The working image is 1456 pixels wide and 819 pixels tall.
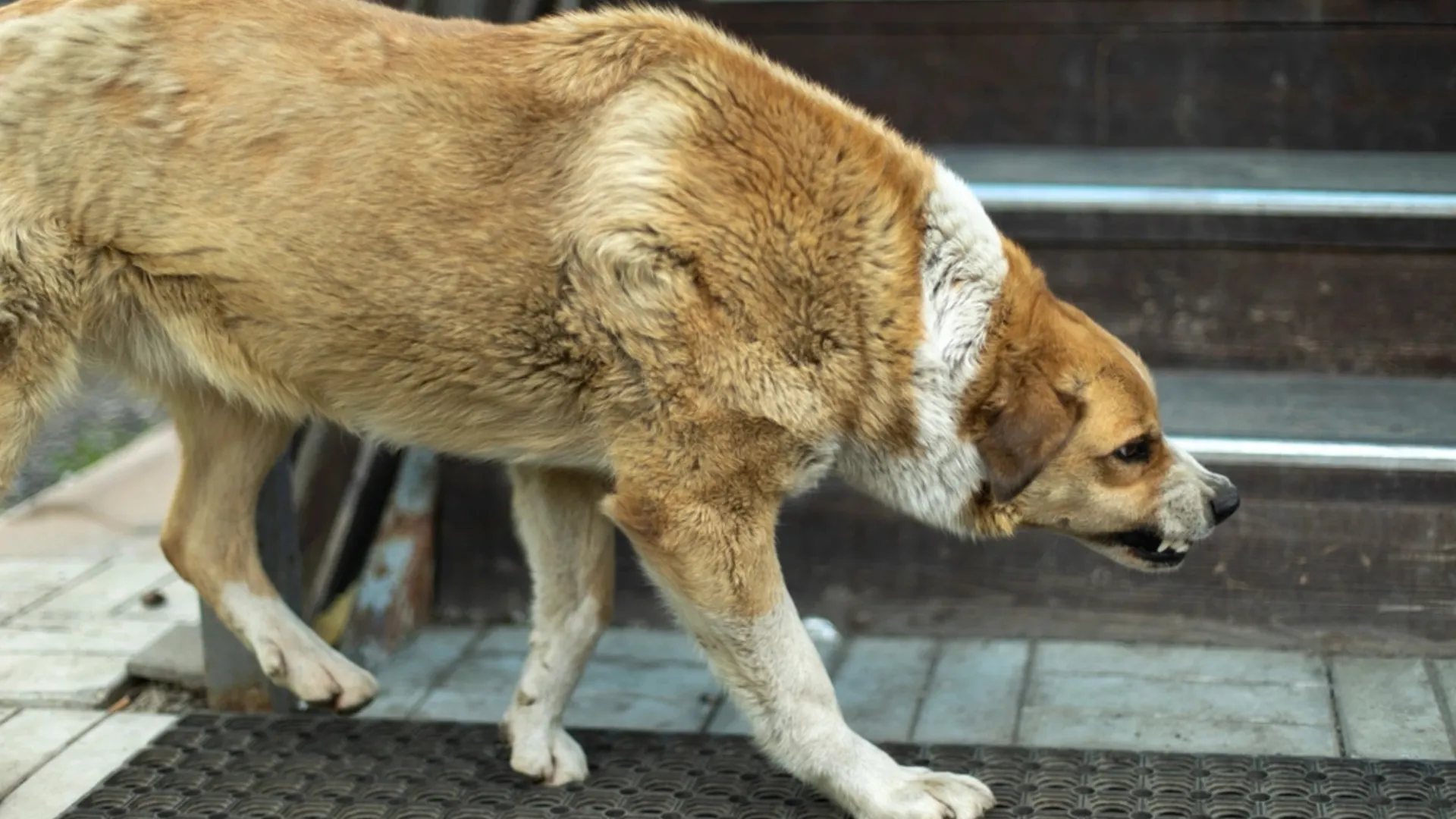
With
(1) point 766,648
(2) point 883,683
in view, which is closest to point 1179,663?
(2) point 883,683

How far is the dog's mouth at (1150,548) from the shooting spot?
3.52 m

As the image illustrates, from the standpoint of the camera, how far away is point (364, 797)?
360 cm

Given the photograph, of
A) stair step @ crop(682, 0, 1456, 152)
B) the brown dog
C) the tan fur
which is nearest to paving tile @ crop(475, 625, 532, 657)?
the brown dog

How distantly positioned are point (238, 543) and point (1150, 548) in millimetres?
1975

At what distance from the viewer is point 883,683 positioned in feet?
14.1

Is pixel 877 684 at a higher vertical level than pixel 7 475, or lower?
lower

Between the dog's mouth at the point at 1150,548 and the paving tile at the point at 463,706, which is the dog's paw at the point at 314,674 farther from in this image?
the dog's mouth at the point at 1150,548

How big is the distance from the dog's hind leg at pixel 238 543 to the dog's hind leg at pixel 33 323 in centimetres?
47

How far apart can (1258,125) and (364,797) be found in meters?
3.37

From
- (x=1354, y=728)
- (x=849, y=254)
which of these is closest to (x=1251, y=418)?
(x=1354, y=728)

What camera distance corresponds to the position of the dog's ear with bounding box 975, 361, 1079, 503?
3346 millimetres

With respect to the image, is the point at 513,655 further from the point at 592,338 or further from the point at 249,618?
the point at 592,338

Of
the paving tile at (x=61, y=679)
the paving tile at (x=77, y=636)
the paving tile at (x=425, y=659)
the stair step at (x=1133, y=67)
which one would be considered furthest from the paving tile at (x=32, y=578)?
the stair step at (x=1133, y=67)

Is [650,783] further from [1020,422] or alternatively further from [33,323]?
[33,323]
